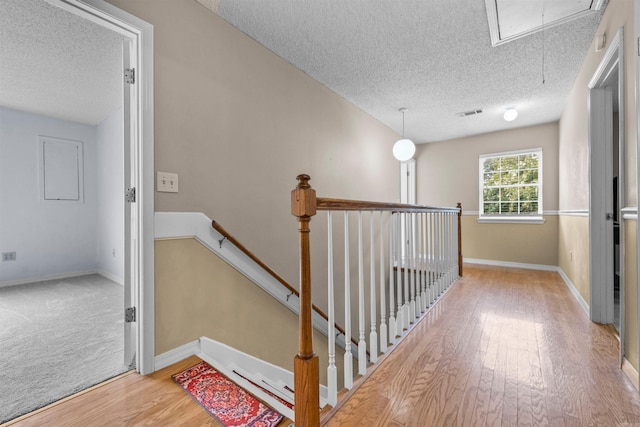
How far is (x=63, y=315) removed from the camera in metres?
2.55

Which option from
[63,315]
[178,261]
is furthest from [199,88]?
[63,315]

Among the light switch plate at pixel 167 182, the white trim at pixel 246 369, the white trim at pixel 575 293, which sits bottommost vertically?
the white trim at pixel 246 369

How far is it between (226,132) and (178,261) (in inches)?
38.0

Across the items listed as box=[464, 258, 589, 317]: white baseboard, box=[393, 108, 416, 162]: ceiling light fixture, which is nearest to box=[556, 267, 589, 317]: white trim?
box=[464, 258, 589, 317]: white baseboard

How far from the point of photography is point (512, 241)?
15.5ft

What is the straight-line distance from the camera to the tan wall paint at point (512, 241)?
14.5ft

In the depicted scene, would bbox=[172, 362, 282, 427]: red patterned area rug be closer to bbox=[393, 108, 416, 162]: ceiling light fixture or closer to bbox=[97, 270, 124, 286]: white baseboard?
bbox=[97, 270, 124, 286]: white baseboard

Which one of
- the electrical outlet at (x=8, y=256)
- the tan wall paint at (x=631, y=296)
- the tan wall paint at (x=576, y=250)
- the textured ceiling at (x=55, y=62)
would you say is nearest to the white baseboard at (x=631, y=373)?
the tan wall paint at (x=631, y=296)

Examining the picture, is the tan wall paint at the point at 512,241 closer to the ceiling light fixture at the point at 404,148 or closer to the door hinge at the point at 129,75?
the ceiling light fixture at the point at 404,148

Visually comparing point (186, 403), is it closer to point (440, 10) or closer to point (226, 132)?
point (226, 132)

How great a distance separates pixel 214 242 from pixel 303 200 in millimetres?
1053

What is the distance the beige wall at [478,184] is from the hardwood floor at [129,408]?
482 centimetres

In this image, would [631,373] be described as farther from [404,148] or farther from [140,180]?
[404,148]

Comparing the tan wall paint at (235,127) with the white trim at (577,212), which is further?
the white trim at (577,212)
